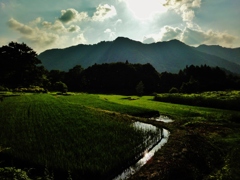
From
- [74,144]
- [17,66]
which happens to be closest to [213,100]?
[74,144]

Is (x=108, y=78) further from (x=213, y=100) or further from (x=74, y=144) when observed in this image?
(x=74, y=144)

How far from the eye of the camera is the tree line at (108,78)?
7512 cm

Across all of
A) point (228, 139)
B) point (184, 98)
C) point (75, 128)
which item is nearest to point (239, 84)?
point (184, 98)

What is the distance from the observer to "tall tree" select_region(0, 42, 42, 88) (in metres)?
73.4

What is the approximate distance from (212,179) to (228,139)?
7799mm

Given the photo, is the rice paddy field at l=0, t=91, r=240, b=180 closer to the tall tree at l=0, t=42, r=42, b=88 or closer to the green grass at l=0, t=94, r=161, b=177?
the green grass at l=0, t=94, r=161, b=177

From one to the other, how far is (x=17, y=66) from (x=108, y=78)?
5011cm

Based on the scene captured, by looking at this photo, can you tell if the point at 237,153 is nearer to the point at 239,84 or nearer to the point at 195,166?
the point at 195,166

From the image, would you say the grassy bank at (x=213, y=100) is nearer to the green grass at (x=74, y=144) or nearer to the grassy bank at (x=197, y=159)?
the grassy bank at (x=197, y=159)

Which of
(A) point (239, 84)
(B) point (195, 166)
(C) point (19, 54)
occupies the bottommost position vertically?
(B) point (195, 166)

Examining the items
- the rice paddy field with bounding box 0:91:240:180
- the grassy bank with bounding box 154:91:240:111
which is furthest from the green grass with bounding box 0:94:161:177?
the grassy bank with bounding box 154:91:240:111

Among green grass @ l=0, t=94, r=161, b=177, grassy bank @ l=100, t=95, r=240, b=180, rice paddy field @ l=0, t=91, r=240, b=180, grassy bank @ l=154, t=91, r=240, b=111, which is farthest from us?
grassy bank @ l=154, t=91, r=240, b=111

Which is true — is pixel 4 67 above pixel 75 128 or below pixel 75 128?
above

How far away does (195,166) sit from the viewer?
1130cm
